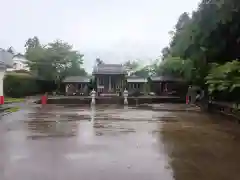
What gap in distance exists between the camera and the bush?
1592 inches

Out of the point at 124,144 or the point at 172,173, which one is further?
the point at 124,144

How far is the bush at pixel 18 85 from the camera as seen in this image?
40438 millimetres

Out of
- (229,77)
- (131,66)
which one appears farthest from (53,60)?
(229,77)

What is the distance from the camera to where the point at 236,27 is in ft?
58.7

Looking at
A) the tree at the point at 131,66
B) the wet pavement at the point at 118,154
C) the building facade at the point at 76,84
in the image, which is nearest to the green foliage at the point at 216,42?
the wet pavement at the point at 118,154

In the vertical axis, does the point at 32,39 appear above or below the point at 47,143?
above

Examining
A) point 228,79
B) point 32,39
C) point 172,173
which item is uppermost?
point 32,39

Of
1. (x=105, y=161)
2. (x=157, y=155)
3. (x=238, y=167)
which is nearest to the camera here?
(x=238, y=167)

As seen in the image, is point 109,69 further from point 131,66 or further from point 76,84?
point 131,66

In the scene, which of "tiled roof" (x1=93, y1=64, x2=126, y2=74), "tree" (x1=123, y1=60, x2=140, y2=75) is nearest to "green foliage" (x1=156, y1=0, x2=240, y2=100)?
"tiled roof" (x1=93, y1=64, x2=126, y2=74)

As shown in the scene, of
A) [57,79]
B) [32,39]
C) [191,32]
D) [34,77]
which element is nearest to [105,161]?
[191,32]

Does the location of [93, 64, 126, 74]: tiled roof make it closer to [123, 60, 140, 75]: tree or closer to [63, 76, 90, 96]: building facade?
[63, 76, 90, 96]: building facade

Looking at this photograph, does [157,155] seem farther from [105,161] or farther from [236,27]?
[236,27]

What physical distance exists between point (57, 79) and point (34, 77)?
245 inches
